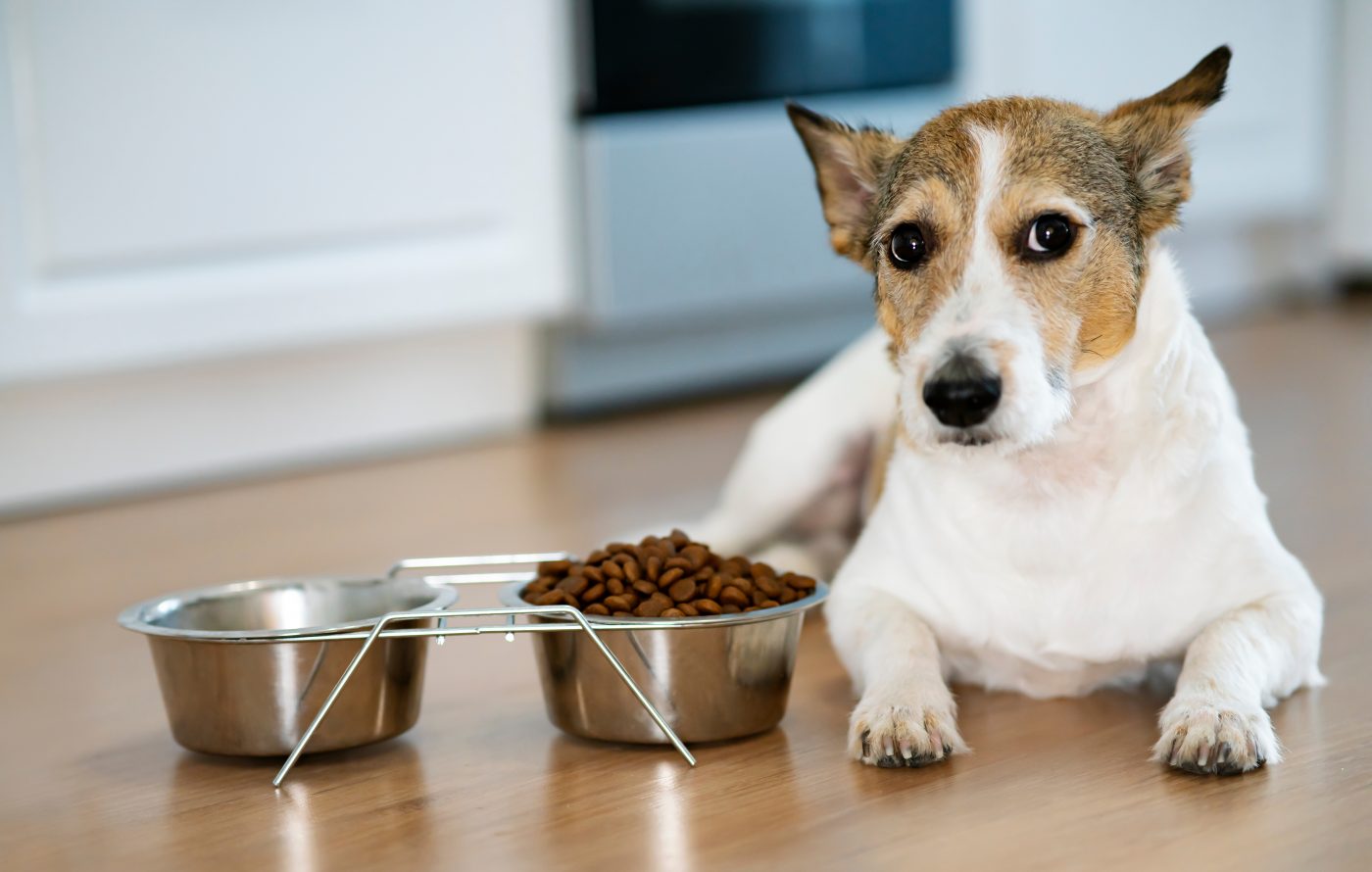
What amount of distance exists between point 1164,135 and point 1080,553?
0.51 meters

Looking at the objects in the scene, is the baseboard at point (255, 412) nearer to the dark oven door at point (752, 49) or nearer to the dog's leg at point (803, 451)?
the dark oven door at point (752, 49)

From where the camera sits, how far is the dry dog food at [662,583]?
1.88 meters

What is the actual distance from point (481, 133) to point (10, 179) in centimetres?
107

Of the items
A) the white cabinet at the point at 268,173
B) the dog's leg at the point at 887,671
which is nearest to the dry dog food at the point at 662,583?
the dog's leg at the point at 887,671

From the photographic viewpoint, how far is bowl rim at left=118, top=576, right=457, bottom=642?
1794 mm

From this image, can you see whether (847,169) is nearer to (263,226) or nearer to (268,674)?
(268,674)

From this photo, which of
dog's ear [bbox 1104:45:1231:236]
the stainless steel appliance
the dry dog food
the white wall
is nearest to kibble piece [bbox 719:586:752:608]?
the dry dog food

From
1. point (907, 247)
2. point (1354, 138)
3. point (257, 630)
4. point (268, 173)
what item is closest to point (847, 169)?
point (907, 247)

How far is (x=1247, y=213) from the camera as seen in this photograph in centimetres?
547

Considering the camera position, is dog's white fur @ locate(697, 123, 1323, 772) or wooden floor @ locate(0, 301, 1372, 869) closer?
wooden floor @ locate(0, 301, 1372, 869)

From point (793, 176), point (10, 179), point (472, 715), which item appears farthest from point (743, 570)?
point (793, 176)

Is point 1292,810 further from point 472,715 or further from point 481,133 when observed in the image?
point 481,133

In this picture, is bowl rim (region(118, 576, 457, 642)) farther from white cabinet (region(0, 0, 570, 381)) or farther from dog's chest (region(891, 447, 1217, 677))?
white cabinet (region(0, 0, 570, 381))

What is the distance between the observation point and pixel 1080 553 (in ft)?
6.39
